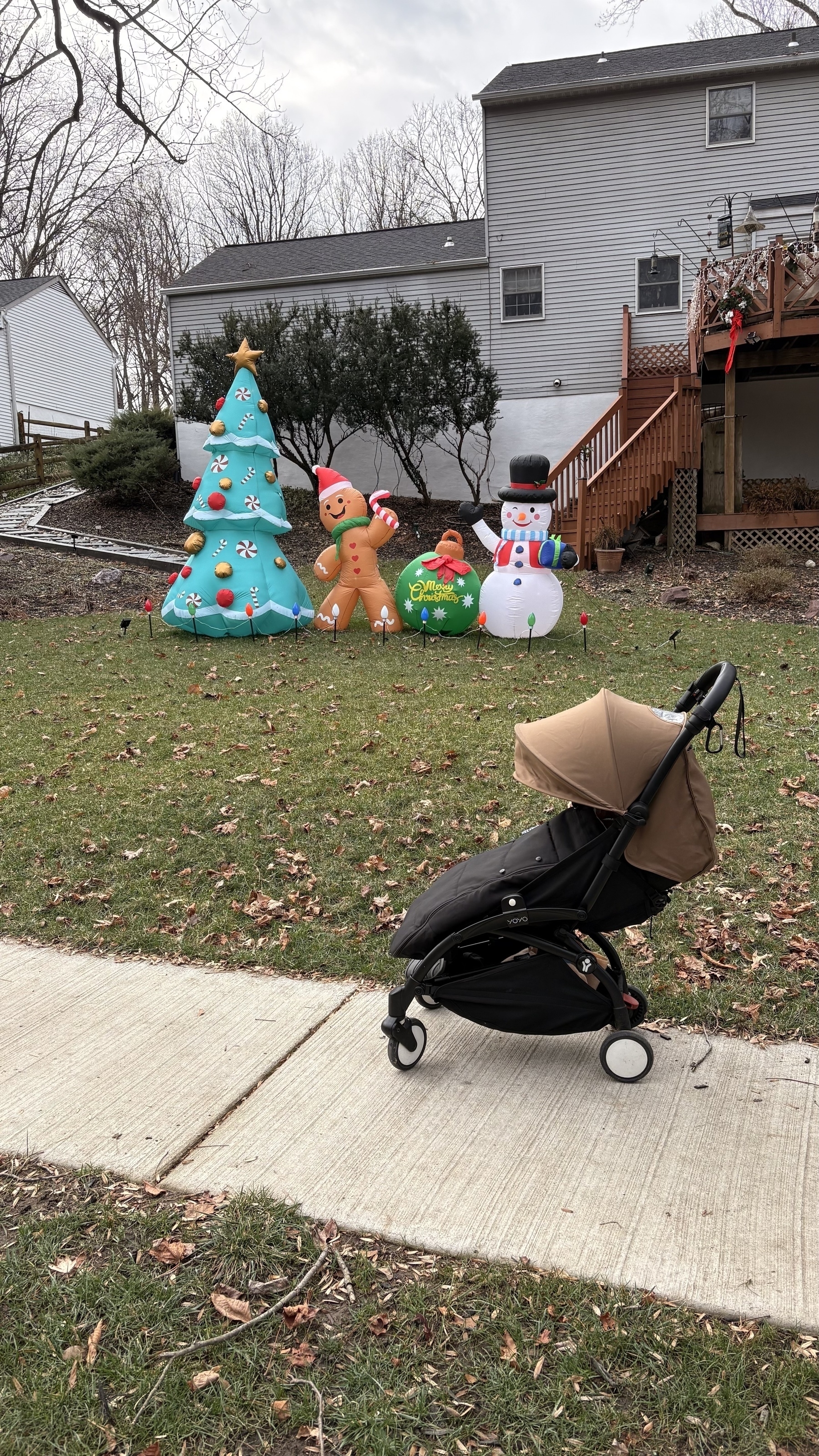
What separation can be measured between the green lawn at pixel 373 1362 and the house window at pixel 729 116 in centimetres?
2450

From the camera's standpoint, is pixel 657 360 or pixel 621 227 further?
pixel 621 227

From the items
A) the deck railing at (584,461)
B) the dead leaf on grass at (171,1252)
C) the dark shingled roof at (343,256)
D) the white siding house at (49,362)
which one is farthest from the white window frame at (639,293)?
the dead leaf on grass at (171,1252)

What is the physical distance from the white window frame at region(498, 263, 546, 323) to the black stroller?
21.3m

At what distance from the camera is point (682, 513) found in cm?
1809

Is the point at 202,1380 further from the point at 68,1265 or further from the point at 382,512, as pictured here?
the point at 382,512

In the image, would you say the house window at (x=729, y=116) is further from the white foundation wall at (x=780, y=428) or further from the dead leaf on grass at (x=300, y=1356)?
the dead leaf on grass at (x=300, y=1356)

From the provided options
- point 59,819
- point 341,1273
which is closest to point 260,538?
point 59,819

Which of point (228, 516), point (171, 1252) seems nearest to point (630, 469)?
point (228, 516)

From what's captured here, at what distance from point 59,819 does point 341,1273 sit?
4188 millimetres

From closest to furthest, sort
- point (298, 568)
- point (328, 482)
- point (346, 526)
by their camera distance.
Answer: point (346, 526), point (328, 482), point (298, 568)

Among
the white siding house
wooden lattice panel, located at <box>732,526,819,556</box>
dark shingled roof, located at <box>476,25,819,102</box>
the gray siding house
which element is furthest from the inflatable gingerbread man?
the white siding house

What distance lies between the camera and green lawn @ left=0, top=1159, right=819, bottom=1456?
230 centimetres

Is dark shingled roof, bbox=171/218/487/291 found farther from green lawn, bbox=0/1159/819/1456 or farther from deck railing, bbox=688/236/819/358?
green lawn, bbox=0/1159/819/1456

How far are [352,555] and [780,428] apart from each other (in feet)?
46.0
